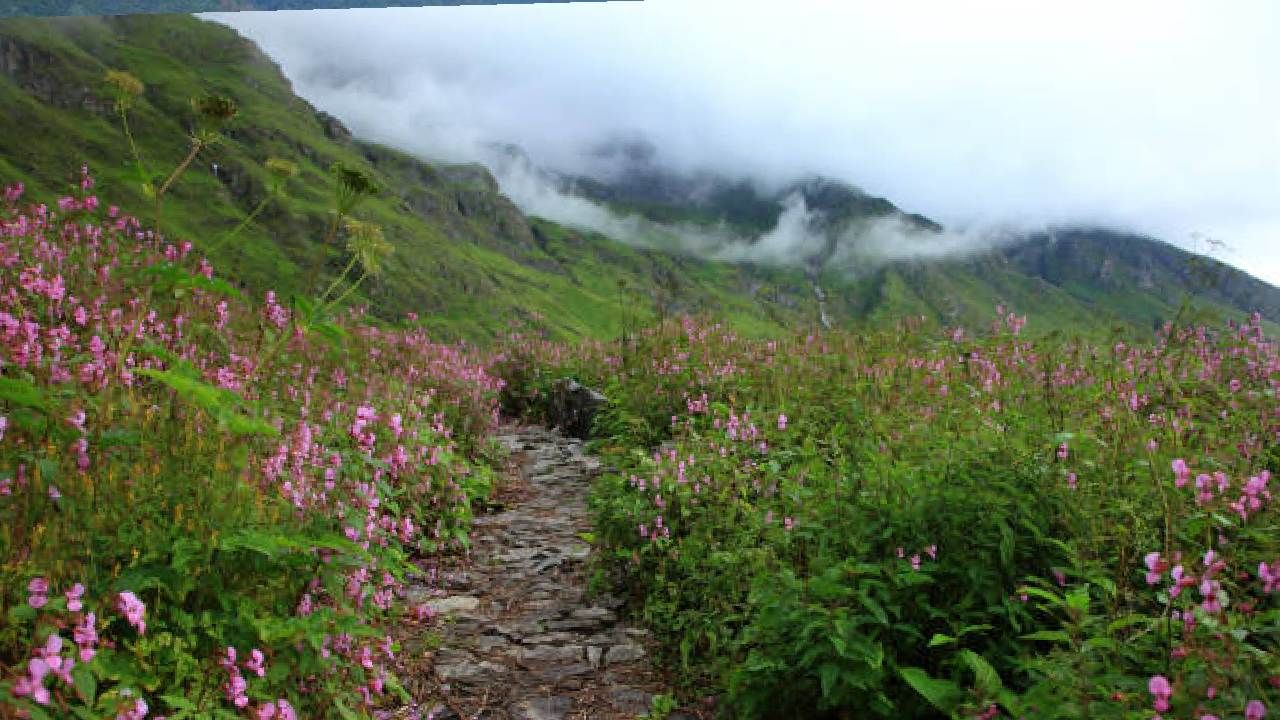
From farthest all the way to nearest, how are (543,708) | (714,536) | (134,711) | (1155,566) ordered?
(714,536), (543,708), (134,711), (1155,566)

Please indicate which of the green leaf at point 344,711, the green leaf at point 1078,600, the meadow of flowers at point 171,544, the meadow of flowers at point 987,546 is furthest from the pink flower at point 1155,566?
the green leaf at point 344,711

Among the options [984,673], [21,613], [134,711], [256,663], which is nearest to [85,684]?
[134,711]

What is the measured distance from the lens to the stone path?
4.69 m

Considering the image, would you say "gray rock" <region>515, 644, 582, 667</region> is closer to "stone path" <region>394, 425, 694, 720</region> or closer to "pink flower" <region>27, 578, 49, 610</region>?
"stone path" <region>394, 425, 694, 720</region>

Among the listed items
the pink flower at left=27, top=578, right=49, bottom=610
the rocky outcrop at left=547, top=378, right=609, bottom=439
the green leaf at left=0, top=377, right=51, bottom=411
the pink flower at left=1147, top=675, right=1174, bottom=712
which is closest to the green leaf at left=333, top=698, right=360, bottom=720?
the pink flower at left=27, top=578, right=49, bottom=610

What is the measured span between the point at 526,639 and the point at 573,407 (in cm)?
847

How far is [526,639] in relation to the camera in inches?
220

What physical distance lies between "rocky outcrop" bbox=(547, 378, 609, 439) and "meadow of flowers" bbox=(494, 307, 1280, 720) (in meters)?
5.98

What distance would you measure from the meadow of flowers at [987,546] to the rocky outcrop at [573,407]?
5.98m

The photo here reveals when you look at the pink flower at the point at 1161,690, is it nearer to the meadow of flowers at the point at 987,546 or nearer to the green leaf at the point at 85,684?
the meadow of flowers at the point at 987,546

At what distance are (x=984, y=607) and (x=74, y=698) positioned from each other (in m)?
3.85

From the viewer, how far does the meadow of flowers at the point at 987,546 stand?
2580 mm

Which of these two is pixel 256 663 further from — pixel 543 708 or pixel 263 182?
pixel 263 182

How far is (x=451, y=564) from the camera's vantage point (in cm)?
703
